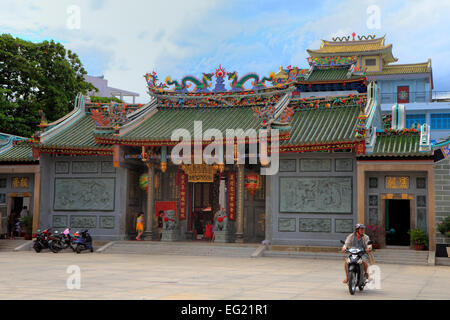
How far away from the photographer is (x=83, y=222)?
23.3m

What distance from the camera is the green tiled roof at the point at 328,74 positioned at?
28375 millimetres

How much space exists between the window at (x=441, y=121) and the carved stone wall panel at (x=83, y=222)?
31.8 meters

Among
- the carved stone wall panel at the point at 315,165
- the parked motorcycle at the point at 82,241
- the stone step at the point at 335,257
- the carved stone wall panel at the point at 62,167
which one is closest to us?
the stone step at the point at 335,257

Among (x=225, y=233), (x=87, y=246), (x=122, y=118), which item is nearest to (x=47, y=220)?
(x=87, y=246)

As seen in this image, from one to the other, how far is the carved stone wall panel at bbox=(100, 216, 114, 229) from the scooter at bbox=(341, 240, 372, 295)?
14258 millimetres

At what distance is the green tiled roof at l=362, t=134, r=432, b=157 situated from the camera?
19.3 meters

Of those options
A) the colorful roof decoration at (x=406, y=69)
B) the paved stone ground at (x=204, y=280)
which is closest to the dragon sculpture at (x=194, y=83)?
the paved stone ground at (x=204, y=280)

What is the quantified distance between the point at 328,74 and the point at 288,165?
9422mm

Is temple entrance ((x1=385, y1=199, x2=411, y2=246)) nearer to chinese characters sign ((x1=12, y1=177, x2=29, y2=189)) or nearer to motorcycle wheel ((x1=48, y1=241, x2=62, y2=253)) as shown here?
motorcycle wheel ((x1=48, y1=241, x2=62, y2=253))

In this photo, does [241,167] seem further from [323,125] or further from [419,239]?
[419,239]

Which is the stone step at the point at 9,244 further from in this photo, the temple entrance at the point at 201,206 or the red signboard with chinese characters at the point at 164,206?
the temple entrance at the point at 201,206

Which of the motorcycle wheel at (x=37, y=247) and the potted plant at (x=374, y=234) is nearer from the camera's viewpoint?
the potted plant at (x=374, y=234)

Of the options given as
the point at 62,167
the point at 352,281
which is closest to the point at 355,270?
the point at 352,281
